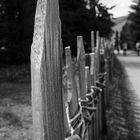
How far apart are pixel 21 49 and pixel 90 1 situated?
21.8 feet

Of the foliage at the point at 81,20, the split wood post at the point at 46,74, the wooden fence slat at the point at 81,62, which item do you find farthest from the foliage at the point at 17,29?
the split wood post at the point at 46,74

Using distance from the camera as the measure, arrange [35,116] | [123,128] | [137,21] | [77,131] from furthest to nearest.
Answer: [137,21], [123,128], [77,131], [35,116]

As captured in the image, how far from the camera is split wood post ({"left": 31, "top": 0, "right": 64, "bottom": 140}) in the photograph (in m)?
1.02

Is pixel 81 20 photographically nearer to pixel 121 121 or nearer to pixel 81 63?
Result: pixel 121 121

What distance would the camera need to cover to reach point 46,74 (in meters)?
1.05

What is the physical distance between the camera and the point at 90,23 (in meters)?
16.0

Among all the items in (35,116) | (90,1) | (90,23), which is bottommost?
(35,116)

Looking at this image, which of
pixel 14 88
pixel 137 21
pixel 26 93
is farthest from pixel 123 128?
pixel 137 21

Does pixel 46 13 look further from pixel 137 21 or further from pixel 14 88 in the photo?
pixel 137 21

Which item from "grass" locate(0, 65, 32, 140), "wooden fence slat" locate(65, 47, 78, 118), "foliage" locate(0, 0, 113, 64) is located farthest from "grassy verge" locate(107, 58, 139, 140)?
"foliage" locate(0, 0, 113, 64)

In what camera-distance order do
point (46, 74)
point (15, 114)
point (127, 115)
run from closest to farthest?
1. point (46, 74)
2. point (15, 114)
3. point (127, 115)

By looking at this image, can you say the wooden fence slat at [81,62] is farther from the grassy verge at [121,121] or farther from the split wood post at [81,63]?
the grassy verge at [121,121]

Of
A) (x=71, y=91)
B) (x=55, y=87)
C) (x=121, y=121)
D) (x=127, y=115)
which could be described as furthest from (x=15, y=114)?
(x=55, y=87)

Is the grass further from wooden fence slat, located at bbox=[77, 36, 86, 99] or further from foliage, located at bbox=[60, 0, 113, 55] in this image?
foliage, located at bbox=[60, 0, 113, 55]
